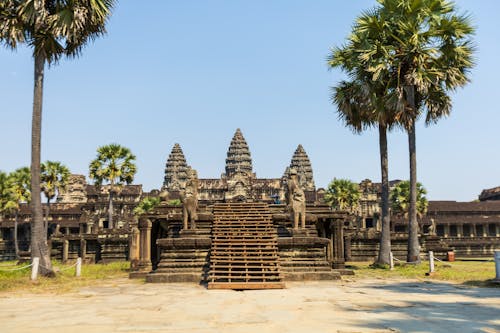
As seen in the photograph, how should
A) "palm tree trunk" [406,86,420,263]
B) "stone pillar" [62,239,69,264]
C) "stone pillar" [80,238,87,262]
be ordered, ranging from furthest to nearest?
"stone pillar" [62,239,69,264] < "stone pillar" [80,238,87,262] < "palm tree trunk" [406,86,420,263]

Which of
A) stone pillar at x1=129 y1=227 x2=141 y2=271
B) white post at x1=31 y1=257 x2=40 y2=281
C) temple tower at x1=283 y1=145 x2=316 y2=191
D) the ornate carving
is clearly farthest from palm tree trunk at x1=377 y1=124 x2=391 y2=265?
the ornate carving

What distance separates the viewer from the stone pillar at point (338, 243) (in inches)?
712

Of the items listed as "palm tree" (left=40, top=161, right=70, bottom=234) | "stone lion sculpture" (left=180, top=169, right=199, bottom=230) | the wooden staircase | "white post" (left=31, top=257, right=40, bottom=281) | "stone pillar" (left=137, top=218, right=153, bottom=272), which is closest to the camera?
the wooden staircase

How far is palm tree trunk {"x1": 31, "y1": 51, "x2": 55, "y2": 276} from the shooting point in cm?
1581

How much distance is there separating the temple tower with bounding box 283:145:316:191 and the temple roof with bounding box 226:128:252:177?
995 centimetres

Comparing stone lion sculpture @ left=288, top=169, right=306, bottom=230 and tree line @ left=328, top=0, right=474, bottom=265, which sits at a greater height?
tree line @ left=328, top=0, right=474, bottom=265

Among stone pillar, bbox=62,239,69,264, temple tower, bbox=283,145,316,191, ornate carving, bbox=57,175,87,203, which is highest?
temple tower, bbox=283,145,316,191

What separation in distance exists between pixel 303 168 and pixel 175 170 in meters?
31.8

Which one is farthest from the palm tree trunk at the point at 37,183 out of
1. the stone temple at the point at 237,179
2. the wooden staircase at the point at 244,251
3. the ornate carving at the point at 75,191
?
the ornate carving at the point at 75,191

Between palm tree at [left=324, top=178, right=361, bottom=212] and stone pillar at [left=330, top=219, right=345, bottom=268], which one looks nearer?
stone pillar at [left=330, top=219, right=345, bottom=268]

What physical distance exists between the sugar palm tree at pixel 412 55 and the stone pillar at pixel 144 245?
11.6 m

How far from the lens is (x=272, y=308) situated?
888cm

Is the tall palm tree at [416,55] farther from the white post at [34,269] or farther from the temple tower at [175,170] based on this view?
the temple tower at [175,170]

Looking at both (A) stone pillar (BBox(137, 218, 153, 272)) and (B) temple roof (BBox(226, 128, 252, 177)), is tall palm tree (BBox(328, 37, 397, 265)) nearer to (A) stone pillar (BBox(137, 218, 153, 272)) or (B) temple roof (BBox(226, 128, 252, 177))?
(A) stone pillar (BBox(137, 218, 153, 272))
